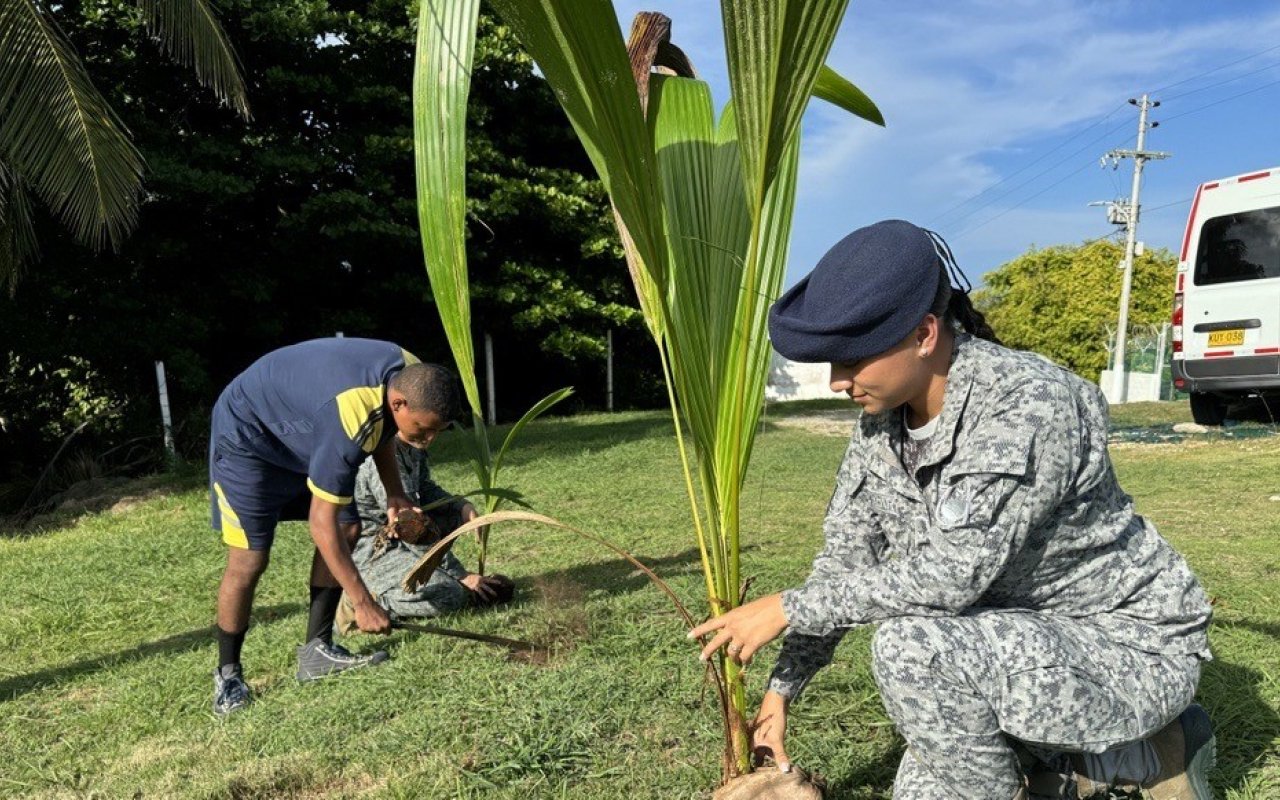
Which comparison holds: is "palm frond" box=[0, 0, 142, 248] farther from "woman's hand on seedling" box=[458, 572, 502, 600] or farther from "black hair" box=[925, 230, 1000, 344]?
"black hair" box=[925, 230, 1000, 344]

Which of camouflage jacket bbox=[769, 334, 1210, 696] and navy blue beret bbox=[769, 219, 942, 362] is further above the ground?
navy blue beret bbox=[769, 219, 942, 362]

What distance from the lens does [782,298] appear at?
1.48m

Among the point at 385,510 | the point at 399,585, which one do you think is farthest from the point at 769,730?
the point at 385,510

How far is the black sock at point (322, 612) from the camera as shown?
3051 mm

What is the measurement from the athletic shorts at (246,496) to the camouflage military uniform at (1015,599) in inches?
79.4

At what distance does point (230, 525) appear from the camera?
2873mm

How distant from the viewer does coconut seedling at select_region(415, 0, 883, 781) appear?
1.23 m

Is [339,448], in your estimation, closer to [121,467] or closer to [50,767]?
[50,767]

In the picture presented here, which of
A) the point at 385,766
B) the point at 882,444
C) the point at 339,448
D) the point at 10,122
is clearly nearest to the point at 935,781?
the point at 882,444

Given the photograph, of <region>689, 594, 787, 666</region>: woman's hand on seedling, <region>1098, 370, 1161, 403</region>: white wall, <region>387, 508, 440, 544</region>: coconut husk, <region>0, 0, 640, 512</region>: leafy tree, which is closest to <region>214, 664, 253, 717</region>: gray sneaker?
<region>387, 508, 440, 544</region>: coconut husk

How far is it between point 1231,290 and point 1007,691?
8.17 meters

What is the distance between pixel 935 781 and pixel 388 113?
1244 centimetres

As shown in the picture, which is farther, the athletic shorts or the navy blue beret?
the athletic shorts

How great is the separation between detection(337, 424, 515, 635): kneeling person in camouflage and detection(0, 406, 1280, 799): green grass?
6.4 inches
